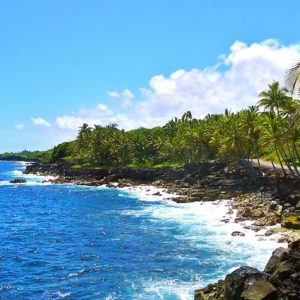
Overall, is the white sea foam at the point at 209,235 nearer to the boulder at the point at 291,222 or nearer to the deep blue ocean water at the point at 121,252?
the deep blue ocean water at the point at 121,252

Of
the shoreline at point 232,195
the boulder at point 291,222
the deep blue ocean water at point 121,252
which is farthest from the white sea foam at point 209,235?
the boulder at point 291,222

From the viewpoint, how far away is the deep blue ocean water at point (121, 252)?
31.5 metres

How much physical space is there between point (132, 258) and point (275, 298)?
2069 centimetres

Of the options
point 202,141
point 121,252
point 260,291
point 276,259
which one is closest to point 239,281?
point 260,291

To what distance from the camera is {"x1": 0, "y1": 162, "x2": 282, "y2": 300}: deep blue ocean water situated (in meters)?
31.5

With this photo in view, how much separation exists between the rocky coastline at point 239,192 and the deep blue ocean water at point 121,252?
13.1 ft

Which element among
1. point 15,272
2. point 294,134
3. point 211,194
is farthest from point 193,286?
point 211,194

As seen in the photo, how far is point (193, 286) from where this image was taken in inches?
1217

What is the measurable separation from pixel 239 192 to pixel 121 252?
139ft

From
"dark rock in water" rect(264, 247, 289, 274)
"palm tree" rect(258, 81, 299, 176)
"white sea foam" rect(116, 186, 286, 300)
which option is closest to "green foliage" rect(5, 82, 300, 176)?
"palm tree" rect(258, 81, 299, 176)

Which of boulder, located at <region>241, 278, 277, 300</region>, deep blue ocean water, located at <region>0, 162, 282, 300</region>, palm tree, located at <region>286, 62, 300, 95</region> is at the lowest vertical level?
deep blue ocean water, located at <region>0, 162, 282, 300</region>

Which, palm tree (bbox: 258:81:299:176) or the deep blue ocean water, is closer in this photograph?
the deep blue ocean water

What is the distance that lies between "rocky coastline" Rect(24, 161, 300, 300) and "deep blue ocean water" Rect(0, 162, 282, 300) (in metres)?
3.99

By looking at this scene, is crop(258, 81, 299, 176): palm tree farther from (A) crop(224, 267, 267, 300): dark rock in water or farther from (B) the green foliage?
(A) crop(224, 267, 267, 300): dark rock in water
